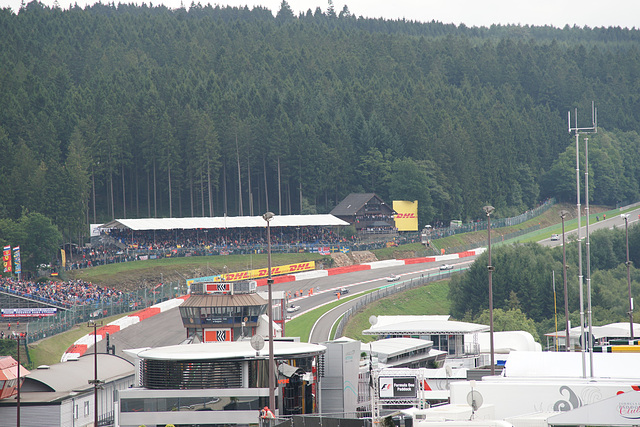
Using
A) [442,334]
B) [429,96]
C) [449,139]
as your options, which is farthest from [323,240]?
[429,96]

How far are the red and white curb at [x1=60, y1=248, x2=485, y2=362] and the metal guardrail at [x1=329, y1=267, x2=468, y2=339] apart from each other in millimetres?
6620

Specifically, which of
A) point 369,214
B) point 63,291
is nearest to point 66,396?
point 63,291

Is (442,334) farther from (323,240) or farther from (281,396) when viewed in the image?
(323,240)

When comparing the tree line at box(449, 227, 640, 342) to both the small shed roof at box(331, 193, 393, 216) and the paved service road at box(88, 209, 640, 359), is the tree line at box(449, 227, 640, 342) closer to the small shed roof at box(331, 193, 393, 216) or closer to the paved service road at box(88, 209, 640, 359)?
the paved service road at box(88, 209, 640, 359)

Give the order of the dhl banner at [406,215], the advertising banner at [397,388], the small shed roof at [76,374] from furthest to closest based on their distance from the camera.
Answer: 1. the dhl banner at [406,215]
2. the small shed roof at [76,374]
3. the advertising banner at [397,388]

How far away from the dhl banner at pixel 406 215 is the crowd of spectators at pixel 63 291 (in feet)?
180

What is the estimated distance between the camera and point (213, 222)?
391 ft

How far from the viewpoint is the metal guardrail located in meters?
86.8

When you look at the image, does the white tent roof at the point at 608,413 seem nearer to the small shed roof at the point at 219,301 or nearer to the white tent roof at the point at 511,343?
the small shed roof at the point at 219,301

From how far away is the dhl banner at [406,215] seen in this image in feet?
458

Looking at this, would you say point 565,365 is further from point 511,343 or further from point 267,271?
point 267,271

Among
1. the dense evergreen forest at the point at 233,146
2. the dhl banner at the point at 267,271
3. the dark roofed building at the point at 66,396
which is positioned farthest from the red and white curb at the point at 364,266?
the dark roofed building at the point at 66,396

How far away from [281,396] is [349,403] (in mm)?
3838

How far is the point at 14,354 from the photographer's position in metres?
68.8
